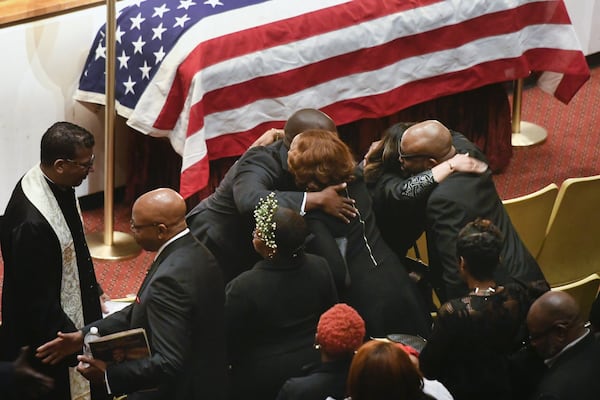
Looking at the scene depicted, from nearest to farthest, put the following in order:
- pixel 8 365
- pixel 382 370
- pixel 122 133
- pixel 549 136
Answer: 1. pixel 382 370
2. pixel 8 365
3. pixel 122 133
4. pixel 549 136

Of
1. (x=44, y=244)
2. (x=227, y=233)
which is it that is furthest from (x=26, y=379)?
(x=227, y=233)

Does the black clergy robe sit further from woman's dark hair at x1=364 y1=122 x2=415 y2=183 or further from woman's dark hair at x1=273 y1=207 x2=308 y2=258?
woman's dark hair at x1=364 y1=122 x2=415 y2=183

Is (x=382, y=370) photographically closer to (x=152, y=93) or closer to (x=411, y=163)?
(x=411, y=163)

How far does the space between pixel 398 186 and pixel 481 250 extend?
823 mm

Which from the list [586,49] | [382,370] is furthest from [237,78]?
[586,49]

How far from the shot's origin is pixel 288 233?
13.3 feet

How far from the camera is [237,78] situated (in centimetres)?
621

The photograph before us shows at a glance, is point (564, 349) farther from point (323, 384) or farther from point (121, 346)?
point (121, 346)

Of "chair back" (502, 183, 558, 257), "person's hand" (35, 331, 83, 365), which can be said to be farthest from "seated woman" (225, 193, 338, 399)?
"chair back" (502, 183, 558, 257)

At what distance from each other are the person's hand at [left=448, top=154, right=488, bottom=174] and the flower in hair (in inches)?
32.0

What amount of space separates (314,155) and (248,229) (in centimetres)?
45

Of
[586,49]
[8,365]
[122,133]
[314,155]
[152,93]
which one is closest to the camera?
[8,365]

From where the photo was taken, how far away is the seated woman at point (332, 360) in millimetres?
3652

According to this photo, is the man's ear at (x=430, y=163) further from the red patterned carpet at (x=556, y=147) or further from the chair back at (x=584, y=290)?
the red patterned carpet at (x=556, y=147)
